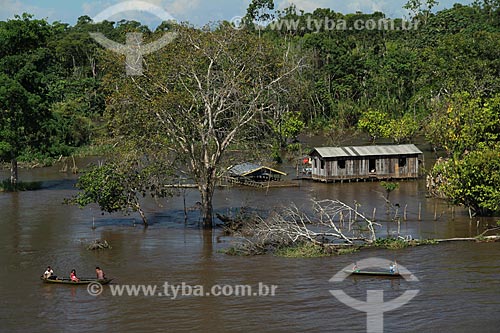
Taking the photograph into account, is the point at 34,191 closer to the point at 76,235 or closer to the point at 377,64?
the point at 76,235

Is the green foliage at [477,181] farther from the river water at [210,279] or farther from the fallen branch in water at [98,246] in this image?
the fallen branch in water at [98,246]

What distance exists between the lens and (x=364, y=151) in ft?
161

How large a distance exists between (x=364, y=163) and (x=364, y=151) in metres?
0.74

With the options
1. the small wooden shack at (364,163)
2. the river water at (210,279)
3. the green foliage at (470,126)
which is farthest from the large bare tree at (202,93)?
the small wooden shack at (364,163)

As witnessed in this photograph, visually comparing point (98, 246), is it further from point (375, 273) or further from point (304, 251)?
point (375, 273)

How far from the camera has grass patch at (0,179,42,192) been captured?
152 ft

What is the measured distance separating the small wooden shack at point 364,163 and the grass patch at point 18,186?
16.2 meters

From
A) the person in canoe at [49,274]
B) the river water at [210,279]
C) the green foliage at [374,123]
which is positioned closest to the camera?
the river water at [210,279]

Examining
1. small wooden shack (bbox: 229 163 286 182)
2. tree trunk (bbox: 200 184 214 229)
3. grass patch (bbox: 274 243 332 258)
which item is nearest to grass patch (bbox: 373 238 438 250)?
grass patch (bbox: 274 243 332 258)

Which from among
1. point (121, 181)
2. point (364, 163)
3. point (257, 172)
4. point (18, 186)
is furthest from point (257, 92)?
point (18, 186)

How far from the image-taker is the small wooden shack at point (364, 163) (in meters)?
48.2

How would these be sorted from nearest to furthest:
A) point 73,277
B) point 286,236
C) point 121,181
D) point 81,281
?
point 81,281
point 73,277
point 286,236
point 121,181

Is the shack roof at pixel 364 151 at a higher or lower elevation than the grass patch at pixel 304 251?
higher

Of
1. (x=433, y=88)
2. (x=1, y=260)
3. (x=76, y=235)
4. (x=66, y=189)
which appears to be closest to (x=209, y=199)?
(x=76, y=235)
